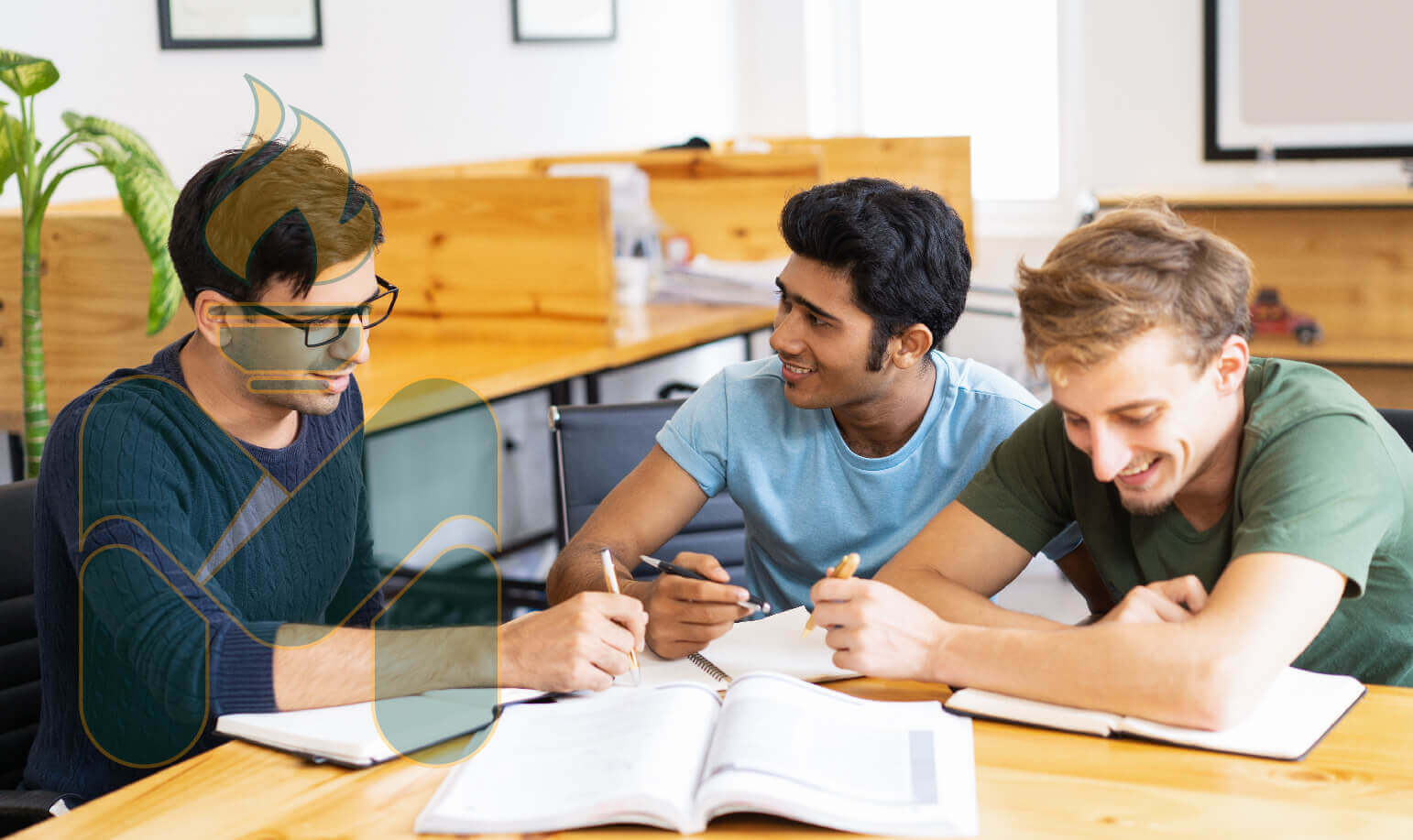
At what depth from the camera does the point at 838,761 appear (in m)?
1.00

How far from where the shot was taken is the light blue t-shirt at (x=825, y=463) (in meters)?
1.63

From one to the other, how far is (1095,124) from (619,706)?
13.6ft

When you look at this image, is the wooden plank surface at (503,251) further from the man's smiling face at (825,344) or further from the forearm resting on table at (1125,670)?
the forearm resting on table at (1125,670)

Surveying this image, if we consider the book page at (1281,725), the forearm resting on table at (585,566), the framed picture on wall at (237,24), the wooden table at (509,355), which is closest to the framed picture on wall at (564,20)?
the framed picture on wall at (237,24)

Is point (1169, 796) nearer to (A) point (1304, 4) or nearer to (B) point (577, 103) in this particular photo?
(B) point (577, 103)

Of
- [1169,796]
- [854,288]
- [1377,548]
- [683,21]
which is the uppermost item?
[683,21]

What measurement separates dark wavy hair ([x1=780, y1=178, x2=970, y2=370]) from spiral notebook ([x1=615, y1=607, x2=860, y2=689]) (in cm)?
40

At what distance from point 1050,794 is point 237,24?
9.06ft

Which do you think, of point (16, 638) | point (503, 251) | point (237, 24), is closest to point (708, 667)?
point (16, 638)

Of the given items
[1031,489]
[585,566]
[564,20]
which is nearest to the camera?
[1031,489]

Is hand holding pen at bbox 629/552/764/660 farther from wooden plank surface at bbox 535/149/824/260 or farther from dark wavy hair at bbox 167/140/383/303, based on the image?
wooden plank surface at bbox 535/149/824/260

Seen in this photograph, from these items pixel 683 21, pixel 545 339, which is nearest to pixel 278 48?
pixel 545 339

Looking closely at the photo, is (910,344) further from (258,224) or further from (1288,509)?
(258,224)

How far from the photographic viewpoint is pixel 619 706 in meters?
1.11
